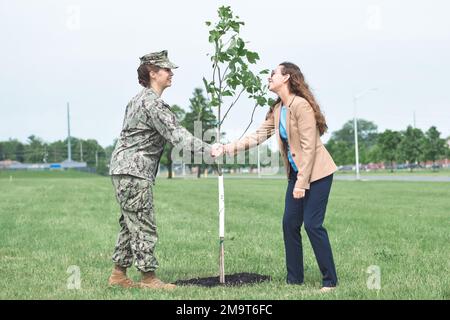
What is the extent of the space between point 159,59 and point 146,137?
814mm

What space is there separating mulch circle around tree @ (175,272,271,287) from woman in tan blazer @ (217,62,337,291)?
0.43 metres

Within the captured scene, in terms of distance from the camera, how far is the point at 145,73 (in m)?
6.27

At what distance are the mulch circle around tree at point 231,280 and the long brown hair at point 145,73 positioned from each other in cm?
221

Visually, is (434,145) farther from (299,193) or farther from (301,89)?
(299,193)

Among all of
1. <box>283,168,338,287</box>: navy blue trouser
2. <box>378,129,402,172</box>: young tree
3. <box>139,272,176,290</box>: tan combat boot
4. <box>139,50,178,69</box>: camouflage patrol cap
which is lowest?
<box>139,272,176,290</box>: tan combat boot

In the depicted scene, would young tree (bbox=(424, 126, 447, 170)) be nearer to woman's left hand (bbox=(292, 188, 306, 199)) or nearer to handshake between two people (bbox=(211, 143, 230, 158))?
handshake between two people (bbox=(211, 143, 230, 158))

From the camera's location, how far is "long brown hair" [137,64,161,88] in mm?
6219

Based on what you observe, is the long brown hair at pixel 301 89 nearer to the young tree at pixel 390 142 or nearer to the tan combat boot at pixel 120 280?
the tan combat boot at pixel 120 280

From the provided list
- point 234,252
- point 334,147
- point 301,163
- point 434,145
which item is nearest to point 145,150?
point 301,163

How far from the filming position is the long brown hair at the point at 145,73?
6.22 meters

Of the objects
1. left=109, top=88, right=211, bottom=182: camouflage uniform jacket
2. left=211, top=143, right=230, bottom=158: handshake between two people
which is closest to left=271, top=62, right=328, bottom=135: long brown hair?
left=211, top=143, right=230, bottom=158: handshake between two people

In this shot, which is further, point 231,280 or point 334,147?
point 334,147

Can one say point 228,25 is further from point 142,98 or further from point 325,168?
point 325,168
